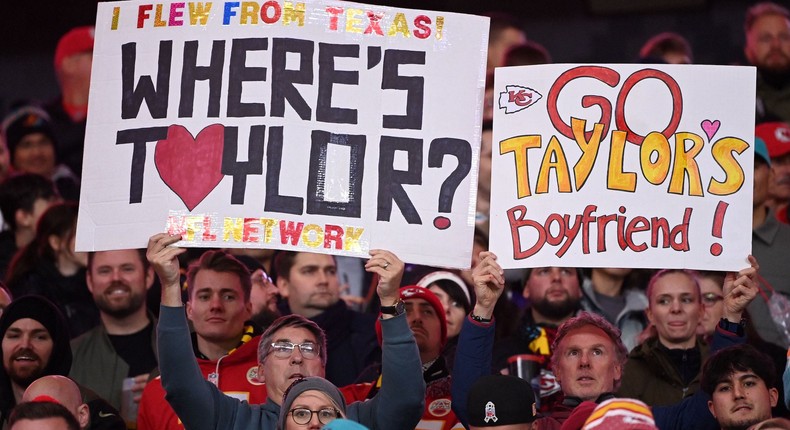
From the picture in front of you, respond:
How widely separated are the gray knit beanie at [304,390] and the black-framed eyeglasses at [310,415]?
0.04m

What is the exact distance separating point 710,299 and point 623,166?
1.63 meters

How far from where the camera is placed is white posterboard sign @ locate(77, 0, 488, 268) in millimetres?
5238

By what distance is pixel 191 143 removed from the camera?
533 cm

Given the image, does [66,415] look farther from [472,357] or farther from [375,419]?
[472,357]

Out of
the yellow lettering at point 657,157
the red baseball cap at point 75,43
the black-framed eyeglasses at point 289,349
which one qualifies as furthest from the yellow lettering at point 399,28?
the red baseball cap at point 75,43

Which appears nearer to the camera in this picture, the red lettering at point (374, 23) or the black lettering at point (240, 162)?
the black lettering at point (240, 162)

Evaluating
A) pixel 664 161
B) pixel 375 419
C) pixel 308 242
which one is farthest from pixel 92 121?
pixel 664 161

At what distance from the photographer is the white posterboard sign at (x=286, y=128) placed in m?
5.24

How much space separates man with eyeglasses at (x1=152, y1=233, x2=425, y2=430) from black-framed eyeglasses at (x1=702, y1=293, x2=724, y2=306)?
7.28 feet

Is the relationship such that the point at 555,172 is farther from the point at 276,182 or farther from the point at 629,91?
the point at 276,182

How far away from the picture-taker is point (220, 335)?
6.05 metres

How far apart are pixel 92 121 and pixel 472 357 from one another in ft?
5.57

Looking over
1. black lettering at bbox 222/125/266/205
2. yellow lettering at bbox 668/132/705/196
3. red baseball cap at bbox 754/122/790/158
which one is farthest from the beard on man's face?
red baseball cap at bbox 754/122/790/158

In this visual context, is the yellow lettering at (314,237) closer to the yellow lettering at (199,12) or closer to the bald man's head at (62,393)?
the yellow lettering at (199,12)
